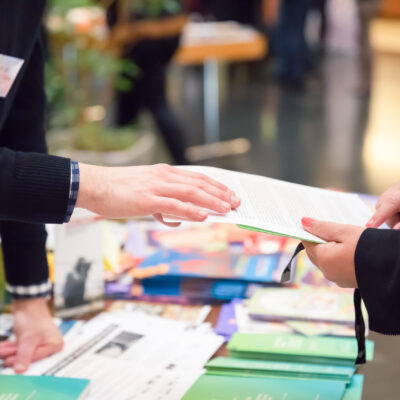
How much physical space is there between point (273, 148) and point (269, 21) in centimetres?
402

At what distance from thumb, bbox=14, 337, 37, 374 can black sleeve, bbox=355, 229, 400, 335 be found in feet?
1.95

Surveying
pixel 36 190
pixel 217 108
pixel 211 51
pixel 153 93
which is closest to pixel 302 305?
pixel 36 190

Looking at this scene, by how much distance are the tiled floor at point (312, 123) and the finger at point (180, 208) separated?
361 centimetres

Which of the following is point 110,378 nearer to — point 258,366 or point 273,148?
point 258,366

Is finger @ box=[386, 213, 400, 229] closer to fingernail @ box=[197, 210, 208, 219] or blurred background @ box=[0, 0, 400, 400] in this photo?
blurred background @ box=[0, 0, 400, 400]

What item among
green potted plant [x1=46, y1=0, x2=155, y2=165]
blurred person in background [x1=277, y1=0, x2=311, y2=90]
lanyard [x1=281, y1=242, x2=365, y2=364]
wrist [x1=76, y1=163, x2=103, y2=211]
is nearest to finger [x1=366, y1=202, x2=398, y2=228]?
lanyard [x1=281, y1=242, x2=365, y2=364]

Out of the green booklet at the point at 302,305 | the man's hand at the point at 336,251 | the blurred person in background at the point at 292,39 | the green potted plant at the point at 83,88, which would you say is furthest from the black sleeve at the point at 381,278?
the blurred person in background at the point at 292,39

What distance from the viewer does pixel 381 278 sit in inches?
40.0

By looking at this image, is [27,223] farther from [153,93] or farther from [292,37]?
[292,37]

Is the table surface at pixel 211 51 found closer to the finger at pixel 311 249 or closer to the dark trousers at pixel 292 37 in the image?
the dark trousers at pixel 292 37

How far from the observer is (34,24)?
1.27 metres

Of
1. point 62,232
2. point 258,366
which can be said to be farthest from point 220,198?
point 62,232

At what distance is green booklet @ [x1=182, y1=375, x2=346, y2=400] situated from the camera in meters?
1.12

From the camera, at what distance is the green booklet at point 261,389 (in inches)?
44.0
